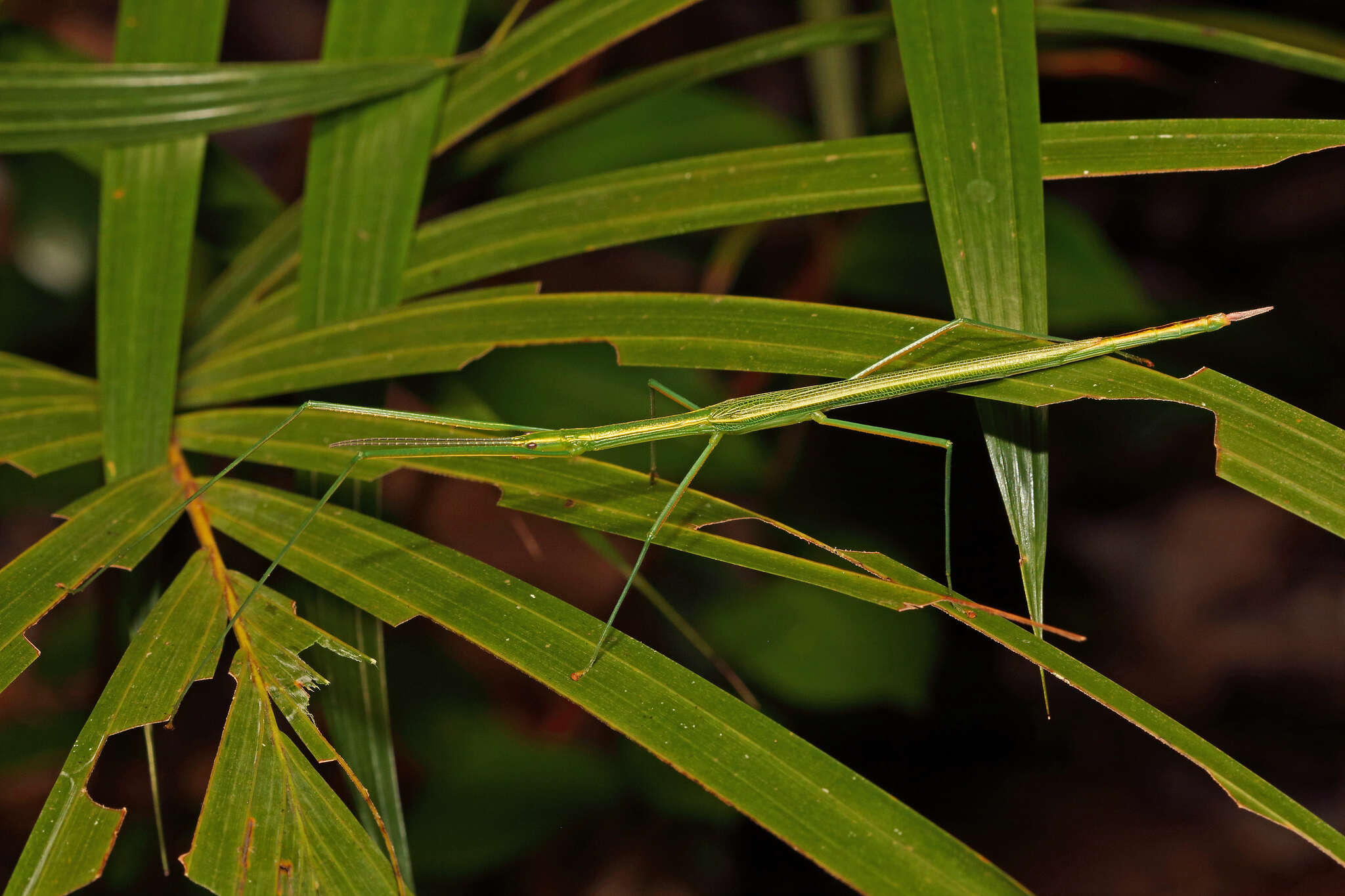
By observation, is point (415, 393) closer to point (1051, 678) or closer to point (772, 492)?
point (772, 492)

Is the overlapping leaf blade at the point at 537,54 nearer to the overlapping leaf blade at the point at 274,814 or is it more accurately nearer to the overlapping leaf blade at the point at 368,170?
the overlapping leaf blade at the point at 368,170

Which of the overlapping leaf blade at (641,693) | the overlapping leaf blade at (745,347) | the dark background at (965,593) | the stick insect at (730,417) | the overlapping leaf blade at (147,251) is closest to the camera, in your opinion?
the overlapping leaf blade at (641,693)

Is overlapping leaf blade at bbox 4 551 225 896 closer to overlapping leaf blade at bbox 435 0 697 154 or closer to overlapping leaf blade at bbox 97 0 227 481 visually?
overlapping leaf blade at bbox 97 0 227 481

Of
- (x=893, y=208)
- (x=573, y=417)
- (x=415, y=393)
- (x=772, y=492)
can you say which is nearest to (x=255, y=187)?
(x=415, y=393)

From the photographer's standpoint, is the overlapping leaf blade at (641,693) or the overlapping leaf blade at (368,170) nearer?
the overlapping leaf blade at (641,693)

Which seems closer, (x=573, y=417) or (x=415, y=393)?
(x=415, y=393)

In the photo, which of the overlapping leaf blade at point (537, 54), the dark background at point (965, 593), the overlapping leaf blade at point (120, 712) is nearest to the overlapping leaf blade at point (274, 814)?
the overlapping leaf blade at point (120, 712)
